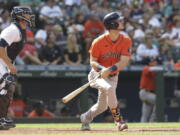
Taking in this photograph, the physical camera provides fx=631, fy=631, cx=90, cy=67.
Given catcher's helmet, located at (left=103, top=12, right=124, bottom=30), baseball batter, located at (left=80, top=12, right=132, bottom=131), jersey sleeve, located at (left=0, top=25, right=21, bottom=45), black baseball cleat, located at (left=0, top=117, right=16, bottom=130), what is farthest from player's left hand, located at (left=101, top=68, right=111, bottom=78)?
black baseball cleat, located at (left=0, top=117, right=16, bottom=130)

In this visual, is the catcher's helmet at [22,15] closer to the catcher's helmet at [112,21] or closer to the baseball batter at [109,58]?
the baseball batter at [109,58]

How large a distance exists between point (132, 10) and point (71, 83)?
3971 mm

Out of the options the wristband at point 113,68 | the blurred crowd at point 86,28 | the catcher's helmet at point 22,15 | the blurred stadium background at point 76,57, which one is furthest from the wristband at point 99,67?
the blurred crowd at point 86,28

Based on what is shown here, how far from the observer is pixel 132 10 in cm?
1812

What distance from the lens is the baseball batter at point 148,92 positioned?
14922 millimetres

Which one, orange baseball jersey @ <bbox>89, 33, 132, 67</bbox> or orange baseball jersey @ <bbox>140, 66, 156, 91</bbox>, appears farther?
orange baseball jersey @ <bbox>140, 66, 156, 91</bbox>

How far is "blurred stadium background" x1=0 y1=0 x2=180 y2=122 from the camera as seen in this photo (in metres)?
14.6

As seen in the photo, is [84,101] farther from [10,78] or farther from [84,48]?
[10,78]

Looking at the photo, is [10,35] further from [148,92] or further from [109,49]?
[148,92]

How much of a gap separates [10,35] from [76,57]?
6068 millimetres

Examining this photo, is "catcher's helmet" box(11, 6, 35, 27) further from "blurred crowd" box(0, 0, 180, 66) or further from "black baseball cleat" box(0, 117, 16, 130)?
"blurred crowd" box(0, 0, 180, 66)

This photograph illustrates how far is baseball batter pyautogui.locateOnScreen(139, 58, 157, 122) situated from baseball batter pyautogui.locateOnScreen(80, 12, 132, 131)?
5722 millimetres

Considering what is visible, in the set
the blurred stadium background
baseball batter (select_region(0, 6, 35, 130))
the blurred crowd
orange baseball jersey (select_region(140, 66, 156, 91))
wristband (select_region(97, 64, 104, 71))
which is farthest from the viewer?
the blurred crowd

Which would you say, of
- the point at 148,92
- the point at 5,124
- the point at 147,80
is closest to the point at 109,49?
the point at 5,124
